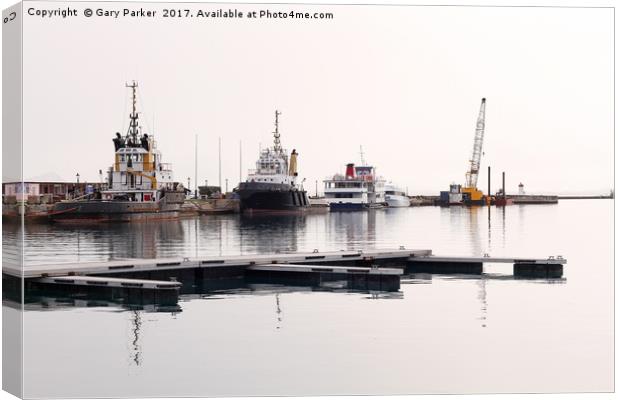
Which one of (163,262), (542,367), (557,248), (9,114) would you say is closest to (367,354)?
(542,367)

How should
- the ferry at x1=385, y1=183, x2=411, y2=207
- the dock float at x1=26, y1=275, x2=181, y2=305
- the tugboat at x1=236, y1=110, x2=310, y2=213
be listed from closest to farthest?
the dock float at x1=26, y1=275, x2=181, y2=305, the tugboat at x1=236, y1=110, x2=310, y2=213, the ferry at x1=385, y1=183, x2=411, y2=207

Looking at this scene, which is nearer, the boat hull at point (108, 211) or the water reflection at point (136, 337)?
→ the water reflection at point (136, 337)

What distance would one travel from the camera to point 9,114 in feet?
52.5

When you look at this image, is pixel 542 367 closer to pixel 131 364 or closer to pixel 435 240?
pixel 131 364

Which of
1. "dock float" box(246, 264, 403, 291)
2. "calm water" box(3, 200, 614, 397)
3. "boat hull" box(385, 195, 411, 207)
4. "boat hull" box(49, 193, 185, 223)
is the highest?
"boat hull" box(385, 195, 411, 207)

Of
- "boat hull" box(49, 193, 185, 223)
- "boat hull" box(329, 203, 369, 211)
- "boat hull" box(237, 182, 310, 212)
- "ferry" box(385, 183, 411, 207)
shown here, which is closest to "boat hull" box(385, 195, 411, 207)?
A: "ferry" box(385, 183, 411, 207)

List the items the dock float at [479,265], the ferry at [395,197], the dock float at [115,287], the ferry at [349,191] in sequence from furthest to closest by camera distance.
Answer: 1. the ferry at [395,197]
2. the ferry at [349,191]
3. the dock float at [479,265]
4. the dock float at [115,287]

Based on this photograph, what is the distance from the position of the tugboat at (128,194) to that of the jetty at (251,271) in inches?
1390

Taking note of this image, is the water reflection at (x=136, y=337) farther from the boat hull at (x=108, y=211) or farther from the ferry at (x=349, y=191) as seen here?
the ferry at (x=349, y=191)

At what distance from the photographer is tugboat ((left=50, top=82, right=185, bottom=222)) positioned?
7262cm

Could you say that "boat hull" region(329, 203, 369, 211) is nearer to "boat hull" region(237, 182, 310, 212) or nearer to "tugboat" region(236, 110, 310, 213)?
"boat hull" region(237, 182, 310, 212)

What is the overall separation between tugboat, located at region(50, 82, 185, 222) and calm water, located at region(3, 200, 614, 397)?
40.9 meters

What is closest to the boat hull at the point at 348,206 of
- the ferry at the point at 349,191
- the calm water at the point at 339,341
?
the ferry at the point at 349,191

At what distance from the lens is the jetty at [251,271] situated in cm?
2723
